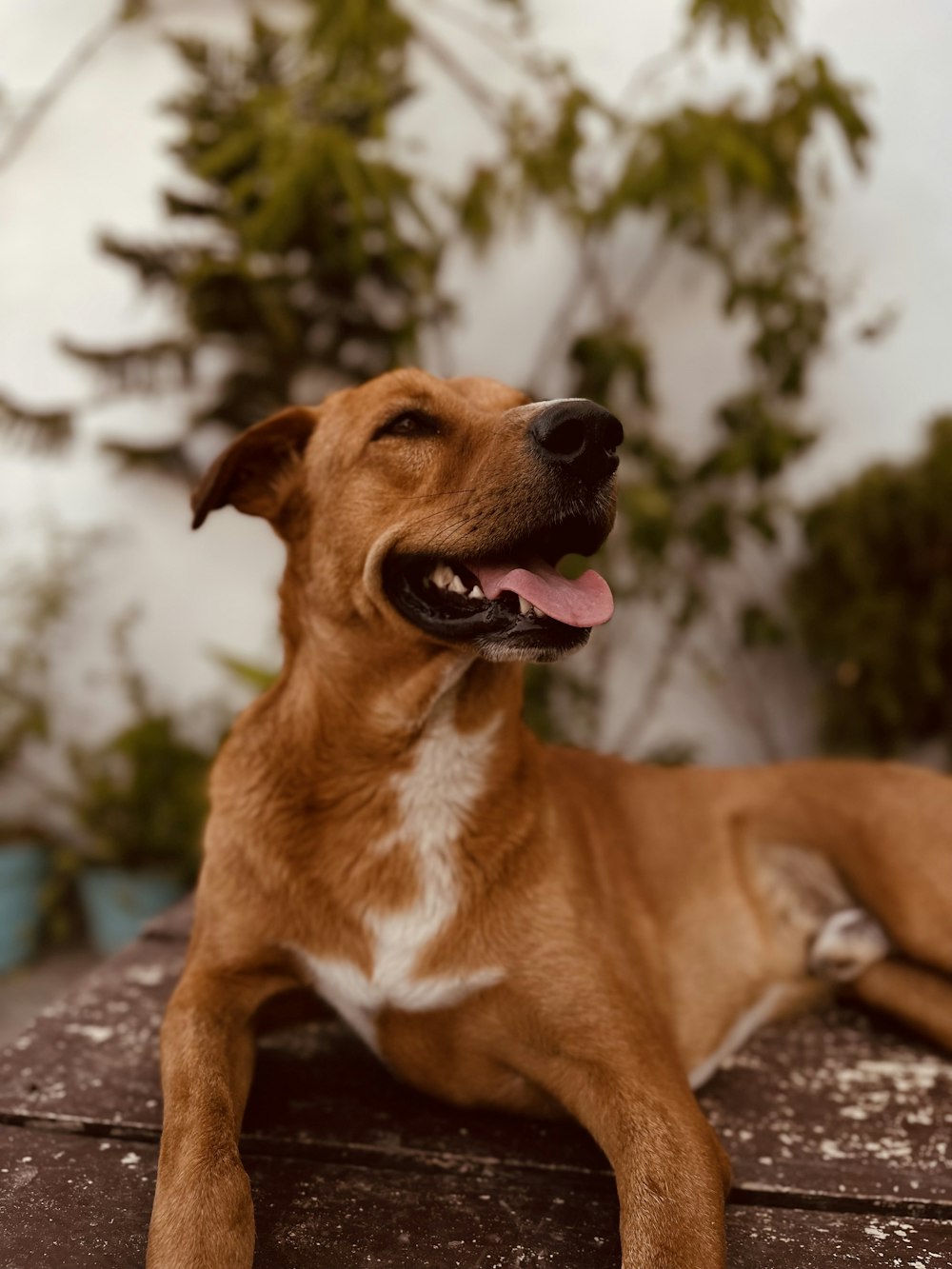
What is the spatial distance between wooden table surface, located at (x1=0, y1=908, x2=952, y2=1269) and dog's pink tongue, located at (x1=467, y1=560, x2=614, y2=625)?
0.80 meters

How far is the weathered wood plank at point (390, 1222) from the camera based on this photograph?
120 cm

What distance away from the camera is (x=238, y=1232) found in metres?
1.14

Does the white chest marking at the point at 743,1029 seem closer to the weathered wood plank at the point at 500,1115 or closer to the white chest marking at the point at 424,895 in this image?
the weathered wood plank at the point at 500,1115

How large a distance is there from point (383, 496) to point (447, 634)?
307mm

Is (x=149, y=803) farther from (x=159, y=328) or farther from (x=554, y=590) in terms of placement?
(x=554, y=590)

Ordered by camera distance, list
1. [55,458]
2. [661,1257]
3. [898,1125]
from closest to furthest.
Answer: [661,1257] → [898,1125] → [55,458]

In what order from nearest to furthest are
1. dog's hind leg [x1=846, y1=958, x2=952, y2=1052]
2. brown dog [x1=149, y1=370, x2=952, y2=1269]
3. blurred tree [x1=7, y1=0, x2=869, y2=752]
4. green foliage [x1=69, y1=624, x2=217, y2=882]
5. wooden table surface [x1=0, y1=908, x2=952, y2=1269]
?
wooden table surface [x1=0, y1=908, x2=952, y2=1269] → brown dog [x1=149, y1=370, x2=952, y2=1269] → dog's hind leg [x1=846, y1=958, x2=952, y2=1052] → blurred tree [x1=7, y1=0, x2=869, y2=752] → green foliage [x1=69, y1=624, x2=217, y2=882]

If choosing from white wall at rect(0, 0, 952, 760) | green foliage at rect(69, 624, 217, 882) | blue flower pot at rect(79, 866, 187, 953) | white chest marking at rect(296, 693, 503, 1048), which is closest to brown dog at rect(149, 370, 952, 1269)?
white chest marking at rect(296, 693, 503, 1048)

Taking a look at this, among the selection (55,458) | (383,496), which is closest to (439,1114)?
(383,496)

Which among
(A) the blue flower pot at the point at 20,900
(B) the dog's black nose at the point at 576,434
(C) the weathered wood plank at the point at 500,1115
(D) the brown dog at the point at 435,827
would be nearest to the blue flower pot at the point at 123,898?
(A) the blue flower pot at the point at 20,900

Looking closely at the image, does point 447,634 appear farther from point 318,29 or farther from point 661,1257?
point 318,29

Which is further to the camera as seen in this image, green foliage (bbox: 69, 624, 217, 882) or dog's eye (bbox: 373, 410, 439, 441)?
green foliage (bbox: 69, 624, 217, 882)

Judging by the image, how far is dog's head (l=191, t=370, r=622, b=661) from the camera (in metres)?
1.48

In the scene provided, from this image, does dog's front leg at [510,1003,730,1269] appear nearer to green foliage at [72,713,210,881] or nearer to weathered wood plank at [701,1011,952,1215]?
weathered wood plank at [701,1011,952,1215]
